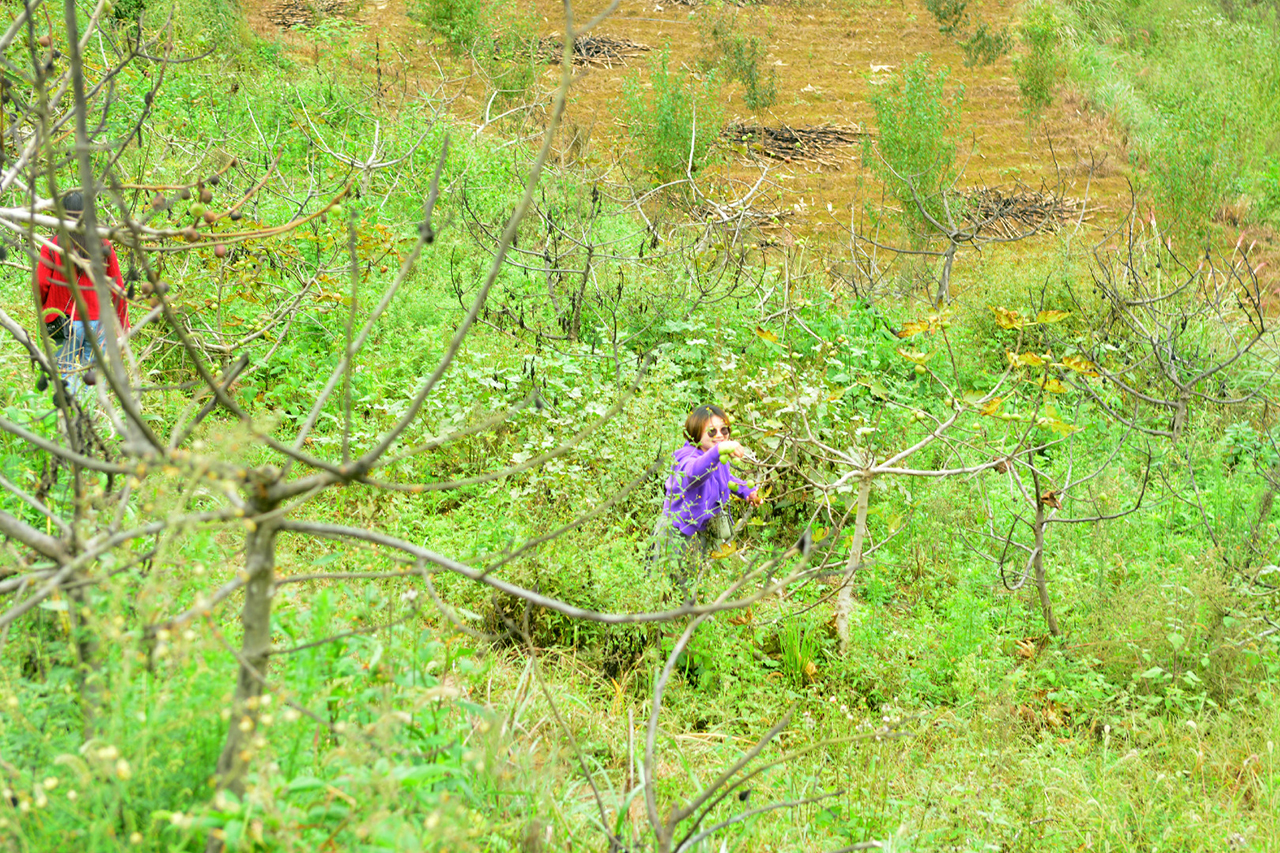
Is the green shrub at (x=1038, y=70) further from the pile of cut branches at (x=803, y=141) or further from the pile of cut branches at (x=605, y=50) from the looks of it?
the pile of cut branches at (x=605, y=50)

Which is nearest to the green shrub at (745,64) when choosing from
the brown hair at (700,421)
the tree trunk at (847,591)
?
the brown hair at (700,421)

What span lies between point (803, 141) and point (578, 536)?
713 inches

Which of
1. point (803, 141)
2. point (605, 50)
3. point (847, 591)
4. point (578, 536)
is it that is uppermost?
point (605, 50)

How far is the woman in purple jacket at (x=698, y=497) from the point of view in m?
4.37

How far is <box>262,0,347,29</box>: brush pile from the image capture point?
22.5 metres

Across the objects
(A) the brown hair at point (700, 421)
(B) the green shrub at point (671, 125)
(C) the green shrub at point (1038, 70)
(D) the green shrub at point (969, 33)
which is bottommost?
(A) the brown hair at point (700, 421)

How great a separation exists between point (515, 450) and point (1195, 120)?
12330mm

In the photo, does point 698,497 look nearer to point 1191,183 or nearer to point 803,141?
point 1191,183

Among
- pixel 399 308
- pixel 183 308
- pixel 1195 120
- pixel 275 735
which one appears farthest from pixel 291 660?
pixel 1195 120

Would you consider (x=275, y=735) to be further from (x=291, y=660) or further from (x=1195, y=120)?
(x=1195, y=120)

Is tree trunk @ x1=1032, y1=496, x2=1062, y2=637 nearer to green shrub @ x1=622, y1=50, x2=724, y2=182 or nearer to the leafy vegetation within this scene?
green shrub @ x1=622, y1=50, x2=724, y2=182

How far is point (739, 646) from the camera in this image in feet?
14.1

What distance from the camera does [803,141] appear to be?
20.6m

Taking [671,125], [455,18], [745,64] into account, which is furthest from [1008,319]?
[745,64]
